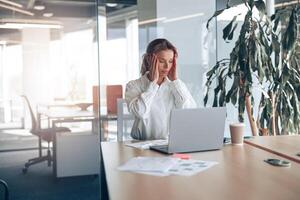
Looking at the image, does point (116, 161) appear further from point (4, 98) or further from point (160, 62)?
point (4, 98)

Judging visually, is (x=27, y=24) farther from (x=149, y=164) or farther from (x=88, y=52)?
(x=149, y=164)

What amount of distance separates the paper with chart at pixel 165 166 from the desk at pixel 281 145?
1.44 ft

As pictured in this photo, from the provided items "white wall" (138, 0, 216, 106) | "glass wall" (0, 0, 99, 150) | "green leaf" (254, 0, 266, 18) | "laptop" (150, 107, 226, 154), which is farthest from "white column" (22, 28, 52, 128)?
"laptop" (150, 107, 226, 154)

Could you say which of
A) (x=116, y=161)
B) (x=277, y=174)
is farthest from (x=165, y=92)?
(x=277, y=174)

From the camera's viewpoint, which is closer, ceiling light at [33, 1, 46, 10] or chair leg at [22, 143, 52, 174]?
chair leg at [22, 143, 52, 174]

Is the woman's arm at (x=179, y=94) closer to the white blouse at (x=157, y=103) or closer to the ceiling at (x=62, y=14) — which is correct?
the white blouse at (x=157, y=103)

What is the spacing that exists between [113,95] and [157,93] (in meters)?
1.75

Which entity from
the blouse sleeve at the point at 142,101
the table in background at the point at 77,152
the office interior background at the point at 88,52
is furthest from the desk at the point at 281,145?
the table in background at the point at 77,152

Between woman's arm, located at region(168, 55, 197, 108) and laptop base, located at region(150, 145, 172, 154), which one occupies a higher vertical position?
woman's arm, located at region(168, 55, 197, 108)

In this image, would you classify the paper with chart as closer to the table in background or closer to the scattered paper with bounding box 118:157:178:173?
the scattered paper with bounding box 118:157:178:173

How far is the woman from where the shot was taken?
228 cm

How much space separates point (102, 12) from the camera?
4020mm

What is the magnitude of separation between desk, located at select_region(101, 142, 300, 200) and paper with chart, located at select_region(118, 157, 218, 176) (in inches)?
1.6

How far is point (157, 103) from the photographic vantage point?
2346 millimetres
